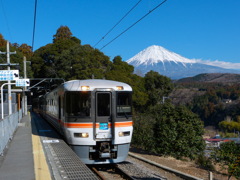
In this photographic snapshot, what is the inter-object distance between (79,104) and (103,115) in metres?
0.87

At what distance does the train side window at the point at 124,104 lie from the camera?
34.2 feet

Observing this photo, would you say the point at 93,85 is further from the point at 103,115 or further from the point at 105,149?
the point at 105,149

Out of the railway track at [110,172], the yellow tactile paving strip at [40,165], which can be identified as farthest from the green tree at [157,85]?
the yellow tactile paving strip at [40,165]

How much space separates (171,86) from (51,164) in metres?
42.9

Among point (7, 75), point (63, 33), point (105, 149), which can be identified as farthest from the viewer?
point (63, 33)

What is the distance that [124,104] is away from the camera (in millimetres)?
10578

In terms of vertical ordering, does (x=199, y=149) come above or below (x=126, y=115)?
below

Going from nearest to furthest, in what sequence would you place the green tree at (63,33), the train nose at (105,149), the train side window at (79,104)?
the train nose at (105,149) → the train side window at (79,104) → the green tree at (63,33)

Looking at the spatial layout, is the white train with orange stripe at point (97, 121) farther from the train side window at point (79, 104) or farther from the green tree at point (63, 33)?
the green tree at point (63, 33)

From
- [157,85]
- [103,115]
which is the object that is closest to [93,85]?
[103,115]

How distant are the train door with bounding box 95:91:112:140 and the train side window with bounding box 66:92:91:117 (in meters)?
0.29

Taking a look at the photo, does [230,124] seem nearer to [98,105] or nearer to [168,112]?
[168,112]

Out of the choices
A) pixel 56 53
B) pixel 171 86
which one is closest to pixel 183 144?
pixel 171 86

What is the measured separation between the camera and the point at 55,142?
38.3 feet
